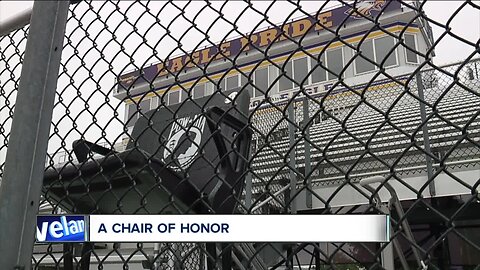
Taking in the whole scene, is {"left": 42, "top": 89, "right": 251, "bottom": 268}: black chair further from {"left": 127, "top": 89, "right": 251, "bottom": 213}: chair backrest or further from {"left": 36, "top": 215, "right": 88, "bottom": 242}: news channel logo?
{"left": 36, "top": 215, "right": 88, "bottom": 242}: news channel logo

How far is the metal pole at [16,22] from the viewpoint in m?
1.01

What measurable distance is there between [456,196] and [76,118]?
2.26 metres

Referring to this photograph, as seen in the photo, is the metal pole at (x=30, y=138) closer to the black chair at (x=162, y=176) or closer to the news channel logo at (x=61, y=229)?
the news channel logo at (x=61, y=229)

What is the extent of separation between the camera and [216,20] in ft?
2.76

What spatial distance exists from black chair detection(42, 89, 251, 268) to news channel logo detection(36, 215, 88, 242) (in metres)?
0.17

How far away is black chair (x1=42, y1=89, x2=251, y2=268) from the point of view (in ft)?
2.98

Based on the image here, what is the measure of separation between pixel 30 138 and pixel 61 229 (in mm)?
160

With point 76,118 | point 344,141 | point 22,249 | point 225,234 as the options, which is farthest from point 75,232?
point 344,141

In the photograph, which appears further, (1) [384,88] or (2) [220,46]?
(1) [384,88]

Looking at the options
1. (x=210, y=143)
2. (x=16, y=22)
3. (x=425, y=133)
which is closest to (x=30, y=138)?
(x=16, y=22)

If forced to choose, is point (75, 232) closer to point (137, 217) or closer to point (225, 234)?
point (137, 217)

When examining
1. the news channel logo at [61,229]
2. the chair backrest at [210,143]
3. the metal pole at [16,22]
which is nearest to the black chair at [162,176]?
the chair backrest at [210,143]

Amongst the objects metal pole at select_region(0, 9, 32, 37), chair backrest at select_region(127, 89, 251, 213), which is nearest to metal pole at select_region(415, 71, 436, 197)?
chair backrest at select_region(127, 89, 251, 213)

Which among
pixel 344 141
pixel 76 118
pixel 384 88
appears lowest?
pixel 76 118
